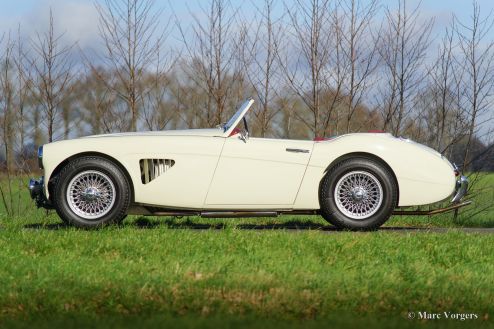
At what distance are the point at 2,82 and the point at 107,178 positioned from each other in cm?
547

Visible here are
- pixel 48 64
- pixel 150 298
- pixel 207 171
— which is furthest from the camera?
pixel 48 64

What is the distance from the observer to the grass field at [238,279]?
4.38 metres

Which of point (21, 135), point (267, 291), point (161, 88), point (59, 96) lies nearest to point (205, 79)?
point (161, 88)

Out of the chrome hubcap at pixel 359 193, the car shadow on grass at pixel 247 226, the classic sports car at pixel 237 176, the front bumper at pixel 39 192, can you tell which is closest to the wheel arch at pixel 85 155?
the classic sports car at pixel 237 176

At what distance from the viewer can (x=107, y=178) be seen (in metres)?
7.75

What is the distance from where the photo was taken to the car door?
7.70 metres

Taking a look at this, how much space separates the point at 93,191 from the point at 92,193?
3cm

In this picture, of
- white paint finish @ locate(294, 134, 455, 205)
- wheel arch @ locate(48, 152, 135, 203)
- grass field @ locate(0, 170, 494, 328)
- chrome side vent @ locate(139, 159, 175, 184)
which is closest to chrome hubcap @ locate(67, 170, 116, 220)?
wheel arch @ locate(48, 152, 135, 203)

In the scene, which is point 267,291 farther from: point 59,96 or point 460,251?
point 59,96

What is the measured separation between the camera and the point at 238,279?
16.5ft

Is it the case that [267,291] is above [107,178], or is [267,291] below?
below

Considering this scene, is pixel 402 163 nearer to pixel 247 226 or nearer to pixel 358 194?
pixel 358 194

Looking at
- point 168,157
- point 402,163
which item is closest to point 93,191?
point 168,157

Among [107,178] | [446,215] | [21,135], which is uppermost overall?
[21,135]
